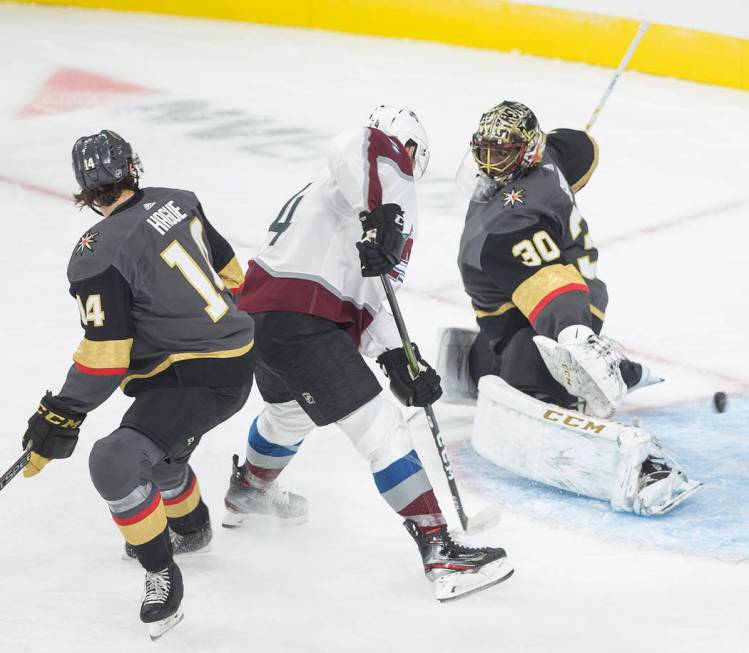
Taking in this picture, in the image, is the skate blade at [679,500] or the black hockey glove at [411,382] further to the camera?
the skate blade at [679,500]

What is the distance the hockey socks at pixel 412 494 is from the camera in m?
2.96

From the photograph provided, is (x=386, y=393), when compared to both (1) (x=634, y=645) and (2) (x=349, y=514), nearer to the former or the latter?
(2) (x=349, y=514)

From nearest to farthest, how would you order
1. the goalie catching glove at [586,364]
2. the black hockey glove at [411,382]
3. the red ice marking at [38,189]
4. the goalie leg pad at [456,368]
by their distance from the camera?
the black hockey glove at [411,382] < the goalie catching glove at [586,364] < the goalie leg pad at [456,368] < the red ice marking at [38,189]

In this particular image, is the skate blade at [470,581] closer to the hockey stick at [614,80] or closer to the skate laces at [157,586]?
the skate laces at [157,586]

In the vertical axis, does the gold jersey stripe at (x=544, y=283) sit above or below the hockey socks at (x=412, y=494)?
above

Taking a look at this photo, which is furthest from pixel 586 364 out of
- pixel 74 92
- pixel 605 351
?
pixel 74 92

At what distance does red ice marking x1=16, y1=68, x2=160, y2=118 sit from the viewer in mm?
7395

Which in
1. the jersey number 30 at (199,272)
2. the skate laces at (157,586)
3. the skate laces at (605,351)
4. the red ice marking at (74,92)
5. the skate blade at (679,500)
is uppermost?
the jersey number 30 at (199,272)

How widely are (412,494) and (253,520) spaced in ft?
1.95

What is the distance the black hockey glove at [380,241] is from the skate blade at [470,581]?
2.22 feet

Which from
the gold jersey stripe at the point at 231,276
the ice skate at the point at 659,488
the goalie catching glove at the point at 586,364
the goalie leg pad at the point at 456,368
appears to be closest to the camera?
the gold jersey stripe at the point at 231,276

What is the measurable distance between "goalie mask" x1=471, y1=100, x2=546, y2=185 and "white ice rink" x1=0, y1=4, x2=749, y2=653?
810 mm

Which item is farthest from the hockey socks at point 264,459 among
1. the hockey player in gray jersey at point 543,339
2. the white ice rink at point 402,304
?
the hockey player in gray jersey at point 543,339

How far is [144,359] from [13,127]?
4.57m
